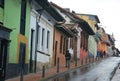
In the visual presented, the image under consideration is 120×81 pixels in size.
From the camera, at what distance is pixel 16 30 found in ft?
80.6

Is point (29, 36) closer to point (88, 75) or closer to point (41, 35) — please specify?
point (88, 75)

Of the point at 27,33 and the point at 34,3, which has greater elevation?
the point at 34,3

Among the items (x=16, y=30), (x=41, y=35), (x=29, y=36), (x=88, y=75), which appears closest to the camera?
(x=16, y=30)

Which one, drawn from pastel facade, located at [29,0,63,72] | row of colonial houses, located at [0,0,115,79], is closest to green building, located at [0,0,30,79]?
row of colonial houses, located at [0,0,115,79]

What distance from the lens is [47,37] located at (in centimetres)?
3622

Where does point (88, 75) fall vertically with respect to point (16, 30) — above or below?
below

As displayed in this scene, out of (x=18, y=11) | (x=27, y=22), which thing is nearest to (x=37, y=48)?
(x=27, y=22)

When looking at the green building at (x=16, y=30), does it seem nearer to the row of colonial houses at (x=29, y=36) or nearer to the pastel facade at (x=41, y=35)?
the row of colonial houses at (x=29, y=36)

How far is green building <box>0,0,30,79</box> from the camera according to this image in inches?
884

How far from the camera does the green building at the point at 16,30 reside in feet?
73.7

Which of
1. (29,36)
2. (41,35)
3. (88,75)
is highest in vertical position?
(41,35)

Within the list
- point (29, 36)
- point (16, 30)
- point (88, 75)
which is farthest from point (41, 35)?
point (16, 30)

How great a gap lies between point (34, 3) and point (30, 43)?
2751 millimetres

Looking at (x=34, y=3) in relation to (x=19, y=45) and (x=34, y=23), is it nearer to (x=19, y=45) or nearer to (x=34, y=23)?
(x=34, y=23)
